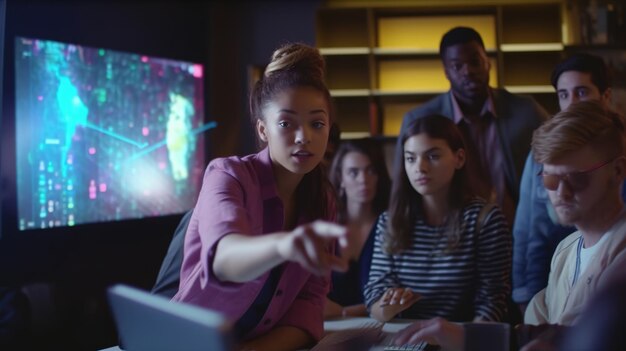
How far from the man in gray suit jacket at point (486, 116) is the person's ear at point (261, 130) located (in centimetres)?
97

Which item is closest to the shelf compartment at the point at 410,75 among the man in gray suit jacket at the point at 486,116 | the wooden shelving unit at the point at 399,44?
the wooden shelving unit at the point at 399,44

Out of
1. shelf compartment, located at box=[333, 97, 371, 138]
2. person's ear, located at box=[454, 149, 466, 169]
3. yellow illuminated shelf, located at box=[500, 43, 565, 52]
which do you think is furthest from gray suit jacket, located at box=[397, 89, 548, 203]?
shelf compartment, located at box=[333, 97, 371, 138]

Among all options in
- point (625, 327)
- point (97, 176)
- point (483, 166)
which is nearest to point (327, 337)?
point (625, 327)

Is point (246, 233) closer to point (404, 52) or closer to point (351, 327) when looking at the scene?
point (351, 327)

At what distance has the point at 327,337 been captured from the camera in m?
1.41

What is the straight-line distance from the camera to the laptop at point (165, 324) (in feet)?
2.21

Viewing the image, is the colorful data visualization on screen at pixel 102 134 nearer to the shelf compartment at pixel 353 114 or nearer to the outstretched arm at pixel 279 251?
the shelf compartment at pixel 353 114

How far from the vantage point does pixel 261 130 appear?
130cm

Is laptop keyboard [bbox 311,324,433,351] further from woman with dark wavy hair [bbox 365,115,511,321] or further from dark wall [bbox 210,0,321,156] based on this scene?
dark wall [bbox 210,0,321,156]

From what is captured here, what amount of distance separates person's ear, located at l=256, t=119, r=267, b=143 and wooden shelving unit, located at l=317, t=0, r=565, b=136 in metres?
3.23

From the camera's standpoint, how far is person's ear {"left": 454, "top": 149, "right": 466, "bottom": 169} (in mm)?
1853

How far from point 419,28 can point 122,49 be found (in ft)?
7.18

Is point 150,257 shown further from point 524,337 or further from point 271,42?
point 524,337

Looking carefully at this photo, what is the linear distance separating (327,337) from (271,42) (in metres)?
3.75
